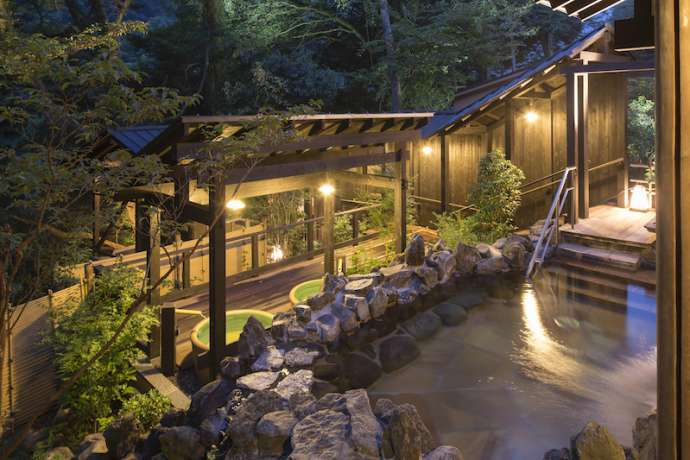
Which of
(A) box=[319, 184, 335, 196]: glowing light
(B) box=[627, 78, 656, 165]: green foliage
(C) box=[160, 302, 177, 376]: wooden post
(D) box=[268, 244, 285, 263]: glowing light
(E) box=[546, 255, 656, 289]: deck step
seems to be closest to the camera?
(C) box=[160, 302, 177, 376]: wooden post

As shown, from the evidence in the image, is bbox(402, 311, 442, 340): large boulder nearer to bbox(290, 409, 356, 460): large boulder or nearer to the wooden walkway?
the wooden walkway

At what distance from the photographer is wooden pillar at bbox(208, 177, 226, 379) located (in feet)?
21.5

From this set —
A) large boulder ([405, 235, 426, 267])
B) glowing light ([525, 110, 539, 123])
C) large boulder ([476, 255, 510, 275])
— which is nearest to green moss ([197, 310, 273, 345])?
large boulder ([405, 235, 426, 267])

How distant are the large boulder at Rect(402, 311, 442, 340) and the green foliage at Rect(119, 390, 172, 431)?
3.49 meters

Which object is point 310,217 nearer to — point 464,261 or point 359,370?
point 464,261

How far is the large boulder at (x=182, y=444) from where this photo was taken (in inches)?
221

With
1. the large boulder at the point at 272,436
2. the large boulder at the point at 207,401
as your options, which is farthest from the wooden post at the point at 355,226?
the large boulder at the point at 272,436

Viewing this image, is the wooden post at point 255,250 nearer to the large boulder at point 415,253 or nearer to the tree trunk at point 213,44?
the large boulder at point 415,253

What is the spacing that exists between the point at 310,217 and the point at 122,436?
27.6 ft

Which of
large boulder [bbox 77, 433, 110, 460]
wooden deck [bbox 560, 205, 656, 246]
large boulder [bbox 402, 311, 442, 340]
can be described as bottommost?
large boulder [bbox 77, 433, 110, 460]

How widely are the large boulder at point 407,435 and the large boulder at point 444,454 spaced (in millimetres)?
102

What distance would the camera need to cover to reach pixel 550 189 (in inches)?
553

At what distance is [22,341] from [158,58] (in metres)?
12.9

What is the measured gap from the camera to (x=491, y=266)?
1063cm
